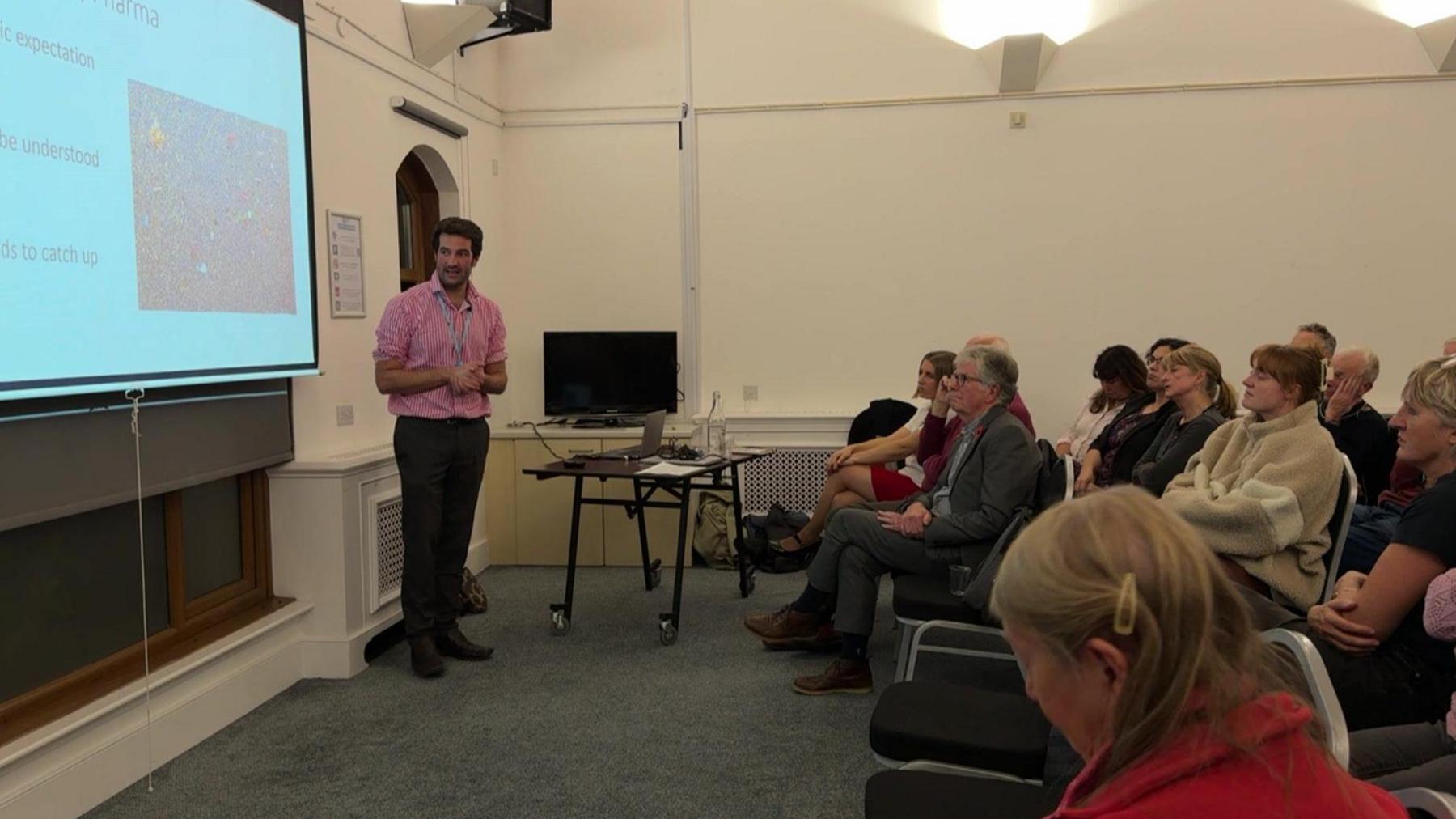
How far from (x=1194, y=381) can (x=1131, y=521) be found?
3.22 meters

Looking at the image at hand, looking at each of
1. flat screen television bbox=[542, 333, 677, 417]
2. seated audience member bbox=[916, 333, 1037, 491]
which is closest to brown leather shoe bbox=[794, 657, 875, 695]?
seated audience member bbox=[916, 333, 1037, 491]

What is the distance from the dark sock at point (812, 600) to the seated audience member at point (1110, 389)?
1.76 m

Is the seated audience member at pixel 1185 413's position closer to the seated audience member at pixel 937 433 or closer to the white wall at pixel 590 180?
the seated audience member at pixel 937 433

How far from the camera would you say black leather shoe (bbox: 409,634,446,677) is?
12.1 ft

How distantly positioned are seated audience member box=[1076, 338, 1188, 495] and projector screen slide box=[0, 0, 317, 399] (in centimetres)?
335

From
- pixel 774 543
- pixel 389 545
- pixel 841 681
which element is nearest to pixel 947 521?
pixel 841 681

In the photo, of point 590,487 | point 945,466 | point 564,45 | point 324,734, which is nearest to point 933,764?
point 945,466

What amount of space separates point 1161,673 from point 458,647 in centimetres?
345

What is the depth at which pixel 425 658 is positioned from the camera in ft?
12.1

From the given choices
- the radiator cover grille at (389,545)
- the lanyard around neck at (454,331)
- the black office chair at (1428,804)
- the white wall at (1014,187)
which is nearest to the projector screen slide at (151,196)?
the lanyard around neck at (454,331)

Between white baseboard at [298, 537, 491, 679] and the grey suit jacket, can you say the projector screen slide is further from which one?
the grey suit jacket

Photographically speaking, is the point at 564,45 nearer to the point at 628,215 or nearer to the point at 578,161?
the point at 578,161

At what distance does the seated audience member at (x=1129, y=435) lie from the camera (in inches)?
161

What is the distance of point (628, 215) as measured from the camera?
5.80m
